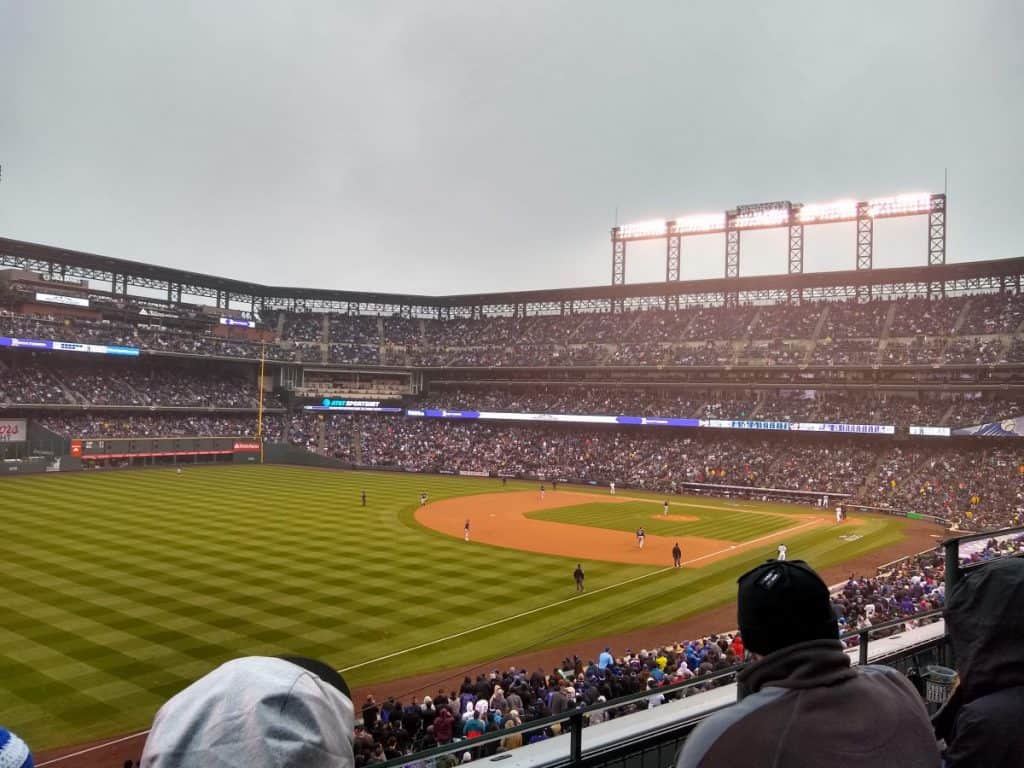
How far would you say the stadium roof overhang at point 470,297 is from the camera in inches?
2450

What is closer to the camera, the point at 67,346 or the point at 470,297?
the point at 67,346

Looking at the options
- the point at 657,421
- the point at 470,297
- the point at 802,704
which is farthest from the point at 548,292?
the point at 802,704

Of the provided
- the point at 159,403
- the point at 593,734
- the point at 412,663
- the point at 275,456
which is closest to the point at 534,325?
Answer: the point at 275,456

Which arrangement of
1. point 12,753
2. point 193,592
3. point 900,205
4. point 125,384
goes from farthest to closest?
point 125,384 < point 900,205 < point 193,592 < point 12,753

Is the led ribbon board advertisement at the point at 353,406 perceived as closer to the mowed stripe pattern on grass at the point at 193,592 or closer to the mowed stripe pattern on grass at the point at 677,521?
the mowed stripe pattern on grass at the point at 193,592

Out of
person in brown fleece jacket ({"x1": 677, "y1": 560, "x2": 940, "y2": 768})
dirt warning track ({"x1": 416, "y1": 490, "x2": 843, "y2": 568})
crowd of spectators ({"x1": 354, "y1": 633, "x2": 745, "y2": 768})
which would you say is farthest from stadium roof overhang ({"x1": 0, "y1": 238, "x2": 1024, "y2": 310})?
person in brown fleece jacket ({"x1": 677, "y1": 560, "x2": 940, "y2": 768})

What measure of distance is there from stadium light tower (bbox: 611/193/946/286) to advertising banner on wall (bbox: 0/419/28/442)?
196 feet

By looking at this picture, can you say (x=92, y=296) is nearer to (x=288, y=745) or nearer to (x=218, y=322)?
(x=218, y=322)

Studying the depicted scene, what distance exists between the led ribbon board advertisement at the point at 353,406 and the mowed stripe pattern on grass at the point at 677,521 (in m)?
41.8

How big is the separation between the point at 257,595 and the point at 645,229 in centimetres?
6165

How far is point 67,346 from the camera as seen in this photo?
213 feet

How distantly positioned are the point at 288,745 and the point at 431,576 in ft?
89.1

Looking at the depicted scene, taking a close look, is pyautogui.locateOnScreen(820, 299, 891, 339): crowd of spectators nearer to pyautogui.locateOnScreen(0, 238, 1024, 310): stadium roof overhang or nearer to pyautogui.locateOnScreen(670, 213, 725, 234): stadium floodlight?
pyautogui.locateOnScreen(0, 238, 1024, 310): stadium roof overhang

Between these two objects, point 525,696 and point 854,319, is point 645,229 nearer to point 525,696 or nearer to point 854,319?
point 854,319
